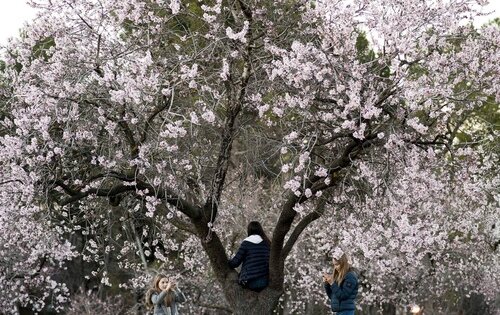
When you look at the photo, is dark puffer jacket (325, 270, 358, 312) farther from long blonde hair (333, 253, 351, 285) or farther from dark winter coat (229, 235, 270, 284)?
dark winter coat (229, 235, 270, 284)

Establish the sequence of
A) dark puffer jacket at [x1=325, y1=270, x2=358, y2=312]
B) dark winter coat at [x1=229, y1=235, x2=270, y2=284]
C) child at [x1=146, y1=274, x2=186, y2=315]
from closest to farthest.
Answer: dark puffer jacket at [x1=325, y1=270, x2=358, y2=312] → dark winter coat at [x1=229, y1=235, x2=270, y2=284] → child at [x1=146, y1=274, x2=186, y2=315]

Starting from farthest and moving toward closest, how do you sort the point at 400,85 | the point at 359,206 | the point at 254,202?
the point at 254,202 < the point at 359,206 < the point at 400,85

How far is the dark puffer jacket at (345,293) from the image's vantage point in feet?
21.0

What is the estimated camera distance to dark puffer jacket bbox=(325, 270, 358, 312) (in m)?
6.39

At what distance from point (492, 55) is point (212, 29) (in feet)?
9.43

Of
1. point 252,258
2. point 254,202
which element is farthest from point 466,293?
point 252,258

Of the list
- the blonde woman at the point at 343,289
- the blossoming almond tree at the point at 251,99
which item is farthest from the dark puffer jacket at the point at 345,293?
the blossoming almond tree at the point at 251,99

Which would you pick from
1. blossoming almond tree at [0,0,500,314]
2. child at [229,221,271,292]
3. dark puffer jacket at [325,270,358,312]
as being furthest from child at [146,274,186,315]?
dark puffer jacket at [325,270,358,312]

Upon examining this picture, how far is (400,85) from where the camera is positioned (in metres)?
6.36

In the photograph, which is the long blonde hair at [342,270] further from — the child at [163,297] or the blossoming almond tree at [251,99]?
the child at [163,297]

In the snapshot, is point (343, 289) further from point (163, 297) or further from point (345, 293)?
point (163, 297)

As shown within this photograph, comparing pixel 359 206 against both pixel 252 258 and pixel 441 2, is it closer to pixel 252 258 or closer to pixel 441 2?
pixel 252 258

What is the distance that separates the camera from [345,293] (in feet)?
21.0

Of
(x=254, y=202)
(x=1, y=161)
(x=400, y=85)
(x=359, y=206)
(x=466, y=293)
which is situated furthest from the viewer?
(x=466, y=293)
